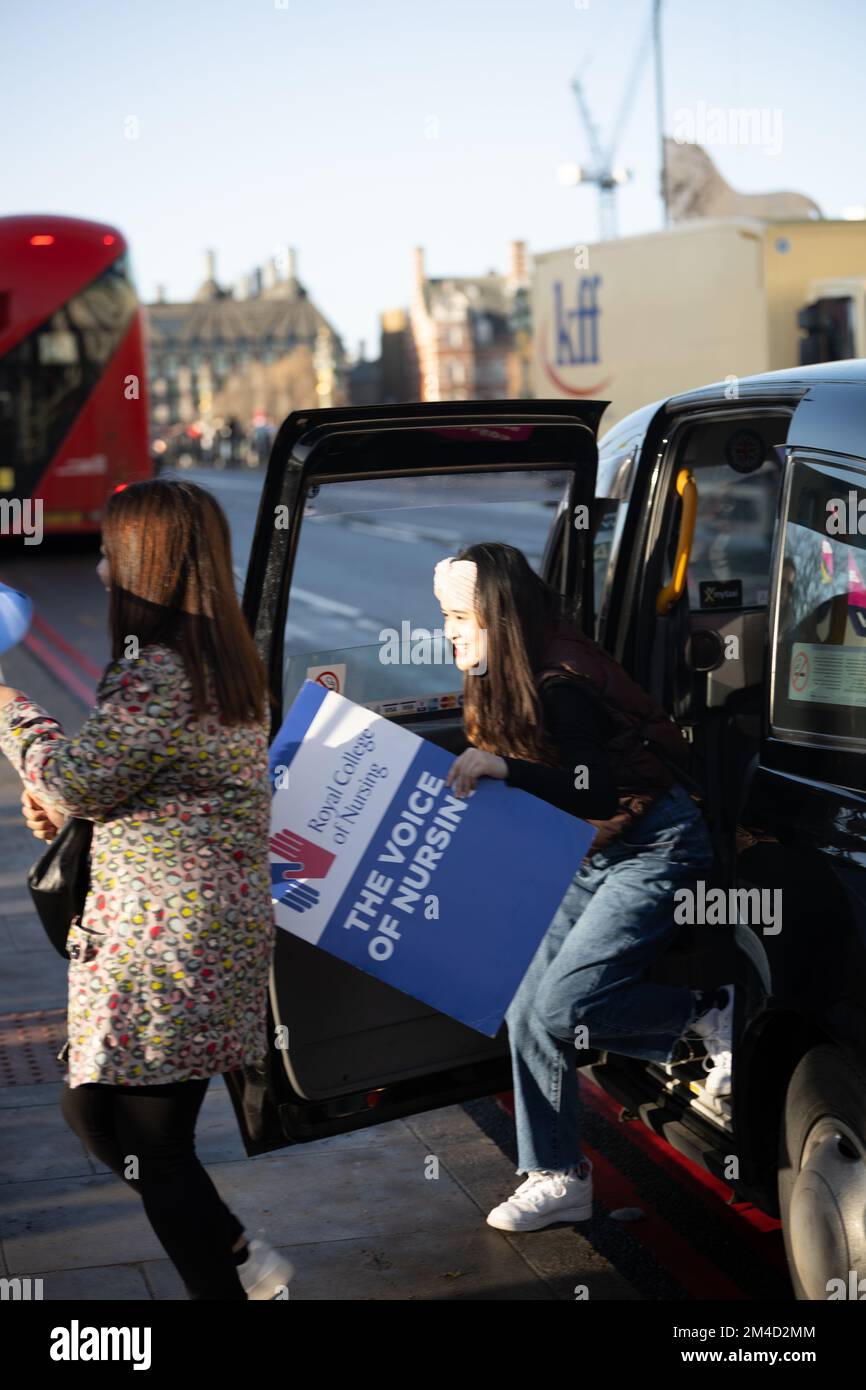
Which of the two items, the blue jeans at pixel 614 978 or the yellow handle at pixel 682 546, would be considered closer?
the blue jeans at pixel 614 978

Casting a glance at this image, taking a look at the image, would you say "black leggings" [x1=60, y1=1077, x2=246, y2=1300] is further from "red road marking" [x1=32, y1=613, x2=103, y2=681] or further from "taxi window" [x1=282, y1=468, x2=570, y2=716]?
"red road marking" [x1=32, y1=613, x2=103, y2=681]

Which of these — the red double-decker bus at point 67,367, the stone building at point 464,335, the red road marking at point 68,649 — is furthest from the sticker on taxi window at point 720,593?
the stone building at point 464,335

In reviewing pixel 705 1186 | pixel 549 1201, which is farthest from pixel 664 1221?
pixel 549 1201

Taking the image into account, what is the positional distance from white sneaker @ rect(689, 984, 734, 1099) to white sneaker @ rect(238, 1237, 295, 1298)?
1.12 meters

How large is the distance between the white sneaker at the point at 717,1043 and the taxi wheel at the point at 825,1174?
500 mm

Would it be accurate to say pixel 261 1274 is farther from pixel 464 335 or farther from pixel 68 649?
pixel 464 335

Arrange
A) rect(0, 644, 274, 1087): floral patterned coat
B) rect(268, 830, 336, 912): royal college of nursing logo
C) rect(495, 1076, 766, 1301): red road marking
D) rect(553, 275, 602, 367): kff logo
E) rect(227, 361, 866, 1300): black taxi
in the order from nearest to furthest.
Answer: rect(0, 644, 274, 1087): floral patterned coat < rect(227, 361, 866, 1300): black taxi < rect(268, 830, 336, 912): royal college of nursing logo < rect(495, 1076, 766, 1301): red road marking < rect(553, 275, 602, 367): kff logo

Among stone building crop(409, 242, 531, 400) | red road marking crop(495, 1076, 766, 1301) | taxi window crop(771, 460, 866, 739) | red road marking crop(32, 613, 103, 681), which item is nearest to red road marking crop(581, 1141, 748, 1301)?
red road marking crop(495, 1076, 766, 1301)

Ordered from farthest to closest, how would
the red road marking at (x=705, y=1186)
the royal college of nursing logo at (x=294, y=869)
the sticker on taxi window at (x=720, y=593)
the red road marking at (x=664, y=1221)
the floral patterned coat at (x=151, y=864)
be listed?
the sticker on taxi window at (x=720, y=593) < the red road marking at (x=705, y=1186) < the red road marking at (x=664, y=1221) < the royal college of nursing logo at (x=294, y=869) < the floral patterned coat at (x=151, y=864)

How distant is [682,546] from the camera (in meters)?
4.57

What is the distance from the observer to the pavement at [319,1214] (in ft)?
12.7

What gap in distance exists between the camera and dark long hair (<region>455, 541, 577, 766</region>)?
3666 millimetres

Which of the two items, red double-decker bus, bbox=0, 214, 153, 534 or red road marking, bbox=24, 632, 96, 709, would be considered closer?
red road marking, bbox=24, 632, 96, 709

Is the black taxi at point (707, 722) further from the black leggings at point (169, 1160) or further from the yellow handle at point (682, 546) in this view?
the black leggings at point (169, 1160)
